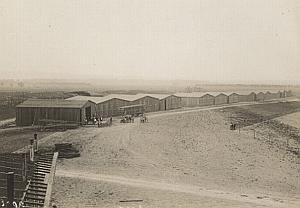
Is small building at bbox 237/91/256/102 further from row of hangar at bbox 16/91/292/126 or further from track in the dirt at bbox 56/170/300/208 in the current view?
track in the dirt at bbox 56/170/300/208

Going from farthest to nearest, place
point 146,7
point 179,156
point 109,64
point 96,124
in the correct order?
point 96,124 < point 179,156 < point 109,64 < point 146,7

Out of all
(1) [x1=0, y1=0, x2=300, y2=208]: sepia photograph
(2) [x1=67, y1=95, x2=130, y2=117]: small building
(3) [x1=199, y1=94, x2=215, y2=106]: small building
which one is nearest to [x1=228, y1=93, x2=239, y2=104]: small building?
(3) [x1=199, y1=94, x2=215, y2=106]: small building

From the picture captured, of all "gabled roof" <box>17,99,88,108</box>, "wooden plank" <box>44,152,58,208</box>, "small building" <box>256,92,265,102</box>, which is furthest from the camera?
"small building" <box>256,92,265,102</box>

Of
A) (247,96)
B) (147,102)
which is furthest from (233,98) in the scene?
(147,102)

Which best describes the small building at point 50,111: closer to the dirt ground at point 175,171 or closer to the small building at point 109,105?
the dirt ground at point 175,171

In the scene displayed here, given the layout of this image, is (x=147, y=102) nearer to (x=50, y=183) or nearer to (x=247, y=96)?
(x=247, y=96)

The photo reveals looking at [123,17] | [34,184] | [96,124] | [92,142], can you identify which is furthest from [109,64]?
[96,124]

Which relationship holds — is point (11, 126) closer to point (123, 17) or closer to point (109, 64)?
point (109, 64)

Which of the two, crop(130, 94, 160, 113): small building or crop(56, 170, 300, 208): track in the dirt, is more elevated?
crop(130, 94, 160, 113): small building
